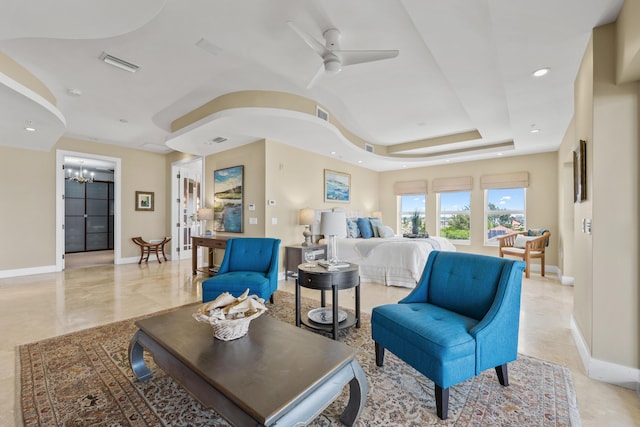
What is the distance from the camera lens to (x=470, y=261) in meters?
2.13

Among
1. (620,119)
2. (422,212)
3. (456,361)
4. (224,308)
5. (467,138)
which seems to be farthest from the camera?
(422,212)

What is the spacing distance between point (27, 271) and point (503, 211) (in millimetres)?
10243

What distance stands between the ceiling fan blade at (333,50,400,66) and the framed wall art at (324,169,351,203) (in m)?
3.67

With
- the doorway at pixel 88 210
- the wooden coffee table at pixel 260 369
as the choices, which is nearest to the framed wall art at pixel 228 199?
the wooden coffee table at pixel 260 369

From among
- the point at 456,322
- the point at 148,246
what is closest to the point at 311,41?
the point at 456,322

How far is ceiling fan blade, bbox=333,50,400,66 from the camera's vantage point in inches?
96.7

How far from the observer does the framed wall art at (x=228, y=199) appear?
5.44m

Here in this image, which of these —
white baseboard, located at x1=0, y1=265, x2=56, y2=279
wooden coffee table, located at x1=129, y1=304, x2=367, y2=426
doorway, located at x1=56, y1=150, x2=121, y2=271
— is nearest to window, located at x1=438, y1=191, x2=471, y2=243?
Answer: wooden coffee table, located at x1=129, y1=304, x2=367, y2=426

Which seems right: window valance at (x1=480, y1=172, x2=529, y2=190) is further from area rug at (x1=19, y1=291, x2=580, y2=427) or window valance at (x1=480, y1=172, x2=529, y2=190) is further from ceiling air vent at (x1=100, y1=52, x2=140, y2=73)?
ceiling air vent at (x1=100, y1=52, x2=140, y2=73)

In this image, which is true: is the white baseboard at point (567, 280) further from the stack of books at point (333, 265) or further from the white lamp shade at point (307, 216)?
the white lamp shade at point (307, 216)

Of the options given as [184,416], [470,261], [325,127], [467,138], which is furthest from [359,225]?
[184,416]

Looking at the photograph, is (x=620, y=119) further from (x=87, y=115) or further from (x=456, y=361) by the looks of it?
(x=87, y=115)

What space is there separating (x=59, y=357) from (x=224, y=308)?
1754 mm

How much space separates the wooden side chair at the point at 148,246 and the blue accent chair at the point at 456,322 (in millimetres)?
6523
